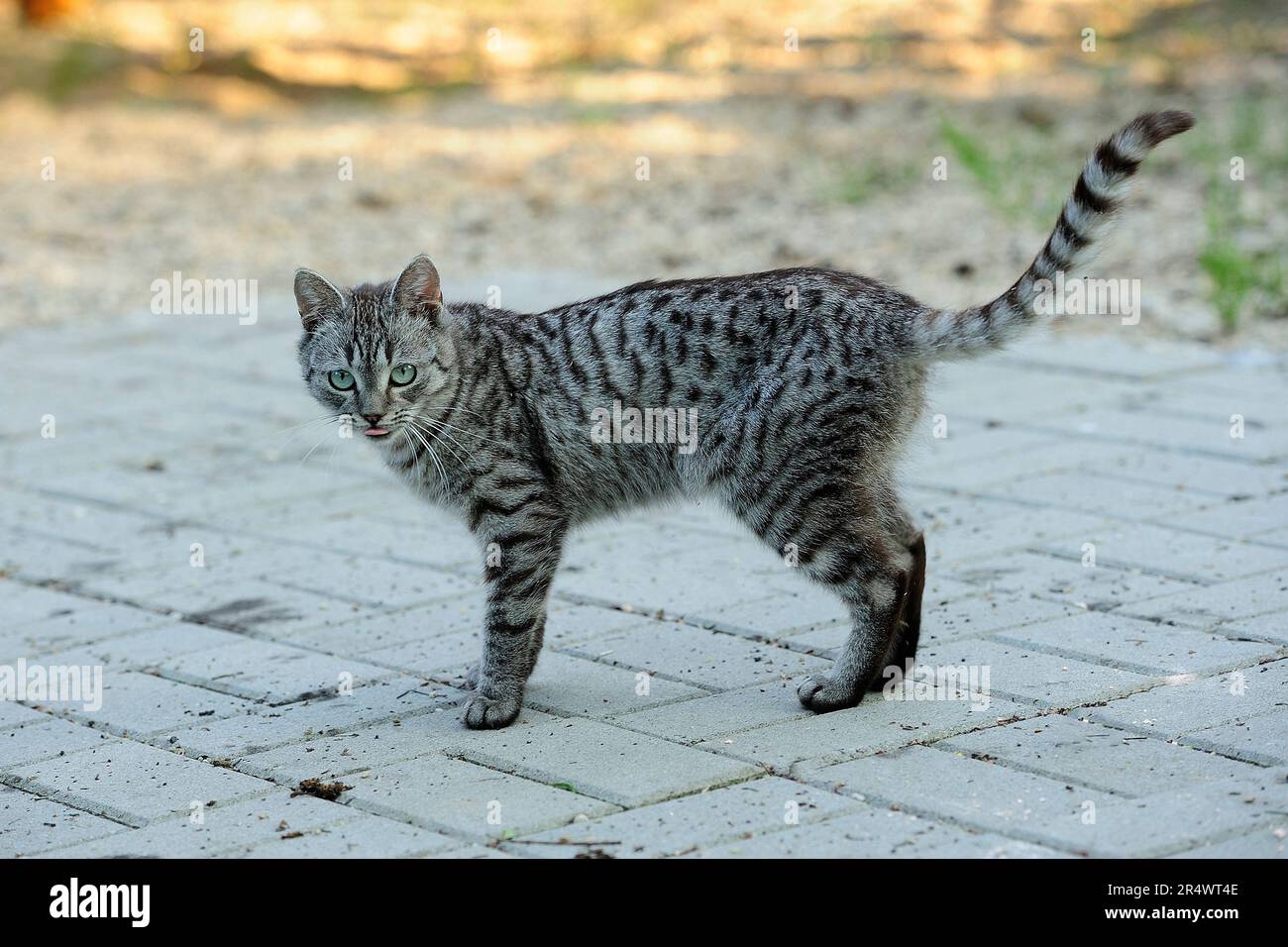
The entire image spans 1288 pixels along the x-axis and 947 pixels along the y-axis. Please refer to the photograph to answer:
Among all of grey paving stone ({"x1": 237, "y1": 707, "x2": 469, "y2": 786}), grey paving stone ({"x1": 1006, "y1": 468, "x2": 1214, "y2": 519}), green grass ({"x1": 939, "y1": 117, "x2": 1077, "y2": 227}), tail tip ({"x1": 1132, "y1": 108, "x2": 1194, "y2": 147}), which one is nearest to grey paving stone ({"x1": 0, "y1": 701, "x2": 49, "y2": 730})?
grey paving stone ({"x1": 237, "y1": 707, "x2": 469, "y2": 786})

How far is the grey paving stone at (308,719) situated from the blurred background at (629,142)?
475 cm

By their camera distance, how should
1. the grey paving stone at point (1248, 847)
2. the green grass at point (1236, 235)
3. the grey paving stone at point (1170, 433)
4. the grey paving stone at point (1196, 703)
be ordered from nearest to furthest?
the grey paving stone at point (1248, 847), the grey paving stone at point (1196, 703), the grey paving stone at point (1170, 433), the green grass at point (1236, 235)

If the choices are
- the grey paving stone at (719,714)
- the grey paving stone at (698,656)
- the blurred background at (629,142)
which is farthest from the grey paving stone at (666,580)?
the blurred background at (629,142)

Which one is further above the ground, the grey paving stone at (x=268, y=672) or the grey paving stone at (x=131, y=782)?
the grey paving stone at (x=268, y=672)

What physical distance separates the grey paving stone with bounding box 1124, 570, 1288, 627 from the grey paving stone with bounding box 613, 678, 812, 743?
3.80 feet

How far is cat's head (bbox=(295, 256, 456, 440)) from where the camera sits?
4.64m

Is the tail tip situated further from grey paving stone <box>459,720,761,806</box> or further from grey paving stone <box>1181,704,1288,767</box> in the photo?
grey paving stone <box>459,720,761,806</box>

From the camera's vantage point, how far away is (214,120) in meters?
14.5

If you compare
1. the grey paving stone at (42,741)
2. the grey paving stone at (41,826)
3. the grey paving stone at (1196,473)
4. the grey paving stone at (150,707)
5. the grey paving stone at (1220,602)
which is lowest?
the grey paving stone at (41,826)

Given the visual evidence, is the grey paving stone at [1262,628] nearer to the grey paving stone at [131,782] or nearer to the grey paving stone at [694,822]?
the grey paving stone at [694,822]

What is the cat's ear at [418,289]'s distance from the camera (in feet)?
15.5

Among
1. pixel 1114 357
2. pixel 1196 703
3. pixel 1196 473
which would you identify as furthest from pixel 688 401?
pixel 1114 357

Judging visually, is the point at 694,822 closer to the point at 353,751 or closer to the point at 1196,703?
the point at 353,751

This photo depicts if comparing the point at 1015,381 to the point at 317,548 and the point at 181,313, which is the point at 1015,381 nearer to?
the point at 317,548
